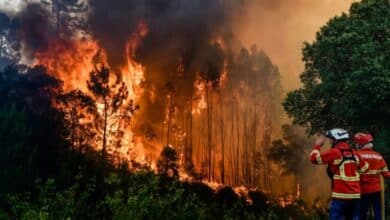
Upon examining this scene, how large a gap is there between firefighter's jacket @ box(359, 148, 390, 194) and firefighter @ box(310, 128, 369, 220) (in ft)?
3.20

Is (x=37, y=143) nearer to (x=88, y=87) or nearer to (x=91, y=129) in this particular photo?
(x=91, y=129)

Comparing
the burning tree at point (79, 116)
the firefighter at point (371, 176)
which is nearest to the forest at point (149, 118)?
the burning tree at point (79, 116)

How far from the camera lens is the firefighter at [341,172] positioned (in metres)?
8.59

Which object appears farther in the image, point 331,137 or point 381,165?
point 381,165

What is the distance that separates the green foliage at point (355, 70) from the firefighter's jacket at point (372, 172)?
9411mm

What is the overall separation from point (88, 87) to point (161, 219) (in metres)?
46.3

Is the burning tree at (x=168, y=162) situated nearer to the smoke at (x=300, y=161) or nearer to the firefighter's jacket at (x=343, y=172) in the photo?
the smoke at (x=300, y=161)

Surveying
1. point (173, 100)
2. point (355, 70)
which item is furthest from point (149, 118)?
point (355, 70)

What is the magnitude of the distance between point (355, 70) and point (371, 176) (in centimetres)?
1078

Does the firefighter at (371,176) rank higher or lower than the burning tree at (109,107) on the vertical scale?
lower

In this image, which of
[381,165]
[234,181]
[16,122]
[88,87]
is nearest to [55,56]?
[88,87]

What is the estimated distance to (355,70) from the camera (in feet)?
64.8

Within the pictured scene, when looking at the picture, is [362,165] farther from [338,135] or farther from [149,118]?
[149,118]

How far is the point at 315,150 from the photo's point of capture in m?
8.50
